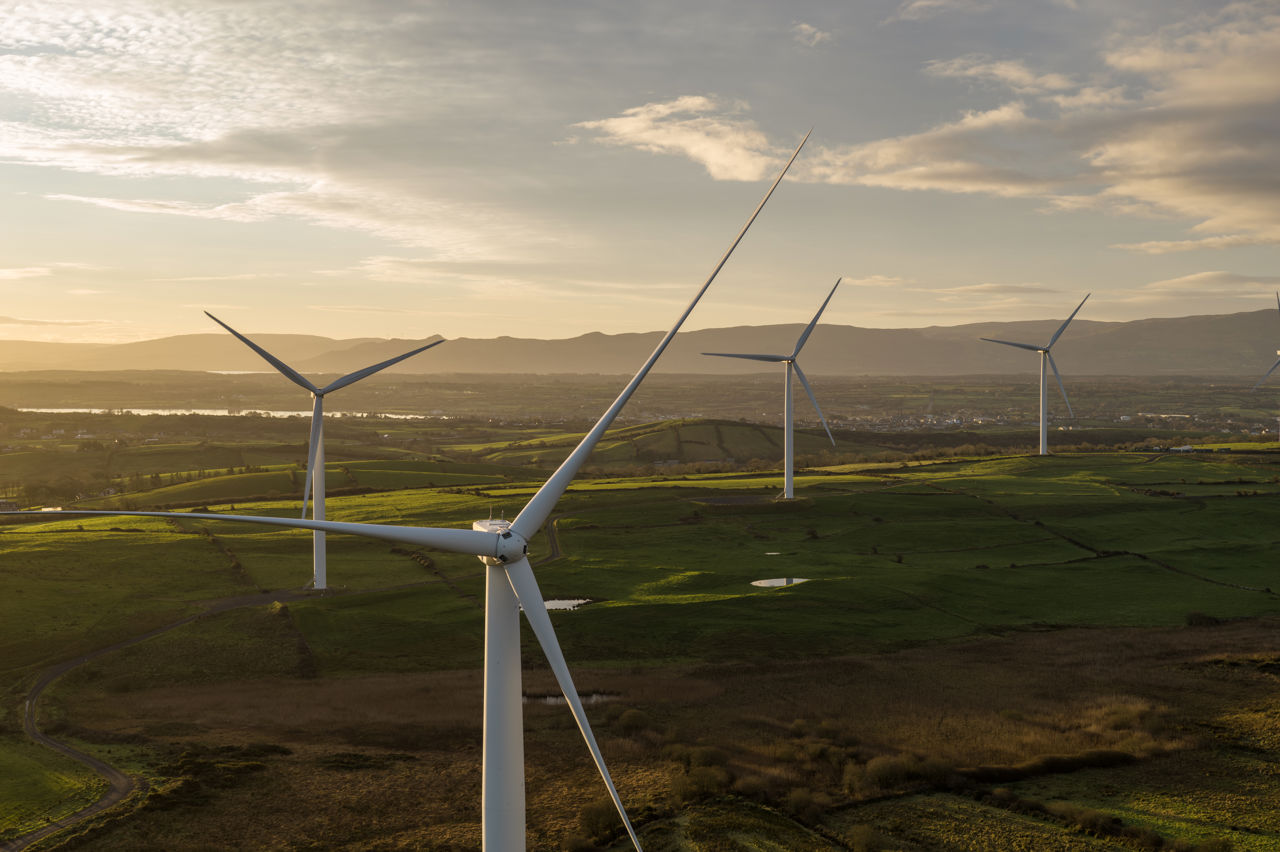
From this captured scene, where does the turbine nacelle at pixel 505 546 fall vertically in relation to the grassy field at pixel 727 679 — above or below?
above

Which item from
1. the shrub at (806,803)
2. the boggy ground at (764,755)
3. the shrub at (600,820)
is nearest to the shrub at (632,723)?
the boggy ground at (764,755)

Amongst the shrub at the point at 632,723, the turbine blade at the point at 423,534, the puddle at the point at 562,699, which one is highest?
the turbine blade at the point at 423,534

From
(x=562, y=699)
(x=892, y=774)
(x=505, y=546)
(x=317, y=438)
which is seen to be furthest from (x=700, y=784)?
(x=317, y=438)

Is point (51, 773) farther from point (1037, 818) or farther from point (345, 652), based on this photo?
point (1037, 818)

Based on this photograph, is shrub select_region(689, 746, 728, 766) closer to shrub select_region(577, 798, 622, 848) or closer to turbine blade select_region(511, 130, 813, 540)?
shrub select_region(577, 798, 622, 848)

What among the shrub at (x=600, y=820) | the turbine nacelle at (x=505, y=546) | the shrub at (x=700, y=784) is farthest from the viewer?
the shrub at (x=700, y=784)

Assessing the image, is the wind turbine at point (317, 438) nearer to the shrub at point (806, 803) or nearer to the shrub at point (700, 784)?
the shrub at point (700, 784)

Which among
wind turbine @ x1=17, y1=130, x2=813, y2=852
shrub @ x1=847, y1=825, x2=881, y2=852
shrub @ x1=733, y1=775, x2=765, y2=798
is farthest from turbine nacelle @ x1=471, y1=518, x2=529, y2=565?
shrub @ x1=733, y1=775, x2=765, y2=798

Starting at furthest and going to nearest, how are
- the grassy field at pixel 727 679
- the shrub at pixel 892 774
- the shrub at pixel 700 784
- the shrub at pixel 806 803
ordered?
the shrub at pixel 892 774, the shrub at pixel 700 784, the grassy field at pixel 727 679, the shrub at pixel 806 803
